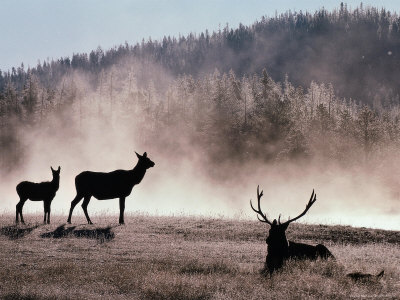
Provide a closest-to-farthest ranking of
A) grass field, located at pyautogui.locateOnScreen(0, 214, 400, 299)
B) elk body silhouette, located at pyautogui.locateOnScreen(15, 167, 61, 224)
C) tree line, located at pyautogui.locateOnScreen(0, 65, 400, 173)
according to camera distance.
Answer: grass field, located at pyautogui.locateOnScreen(0, 214, 400, 299) < elk body silhouette, located at pyautogui.locateOnScreen(15, 167, 61, 224) < tree line, located at pyautogui.locateOnScreen(0, 65, 400, 173)

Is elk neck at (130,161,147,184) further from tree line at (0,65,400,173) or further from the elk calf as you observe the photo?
tree line at (0,65,400,173)

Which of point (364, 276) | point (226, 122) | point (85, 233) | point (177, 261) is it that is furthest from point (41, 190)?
point (226, 122)

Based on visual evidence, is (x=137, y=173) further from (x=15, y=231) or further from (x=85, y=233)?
(x=15, y=231)

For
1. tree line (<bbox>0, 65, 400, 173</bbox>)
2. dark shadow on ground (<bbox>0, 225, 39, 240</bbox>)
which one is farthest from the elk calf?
tree line (<bbox>0, 65, 400, 173</bbox>)

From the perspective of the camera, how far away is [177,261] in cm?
1298

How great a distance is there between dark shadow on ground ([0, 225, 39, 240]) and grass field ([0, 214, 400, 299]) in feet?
0.12

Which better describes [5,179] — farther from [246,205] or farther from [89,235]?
[89,235]

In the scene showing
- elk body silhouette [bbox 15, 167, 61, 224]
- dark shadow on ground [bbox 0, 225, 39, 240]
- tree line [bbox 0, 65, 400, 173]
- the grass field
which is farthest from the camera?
tree line [bbox 0, 65, 400, 173]

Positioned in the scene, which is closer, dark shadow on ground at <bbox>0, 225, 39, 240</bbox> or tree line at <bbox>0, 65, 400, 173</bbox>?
dark shadow on ground at <bbox>0, 225, 39, 240</bbox>

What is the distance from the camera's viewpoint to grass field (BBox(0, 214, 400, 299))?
30.8ft

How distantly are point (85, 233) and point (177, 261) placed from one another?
19.2 ft

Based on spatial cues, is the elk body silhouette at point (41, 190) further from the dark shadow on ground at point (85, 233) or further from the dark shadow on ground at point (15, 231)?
the dark shadow on ground at point (85, 233)

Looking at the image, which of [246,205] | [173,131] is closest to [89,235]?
[246,205]

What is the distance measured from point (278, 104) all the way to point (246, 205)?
14.7 metres
